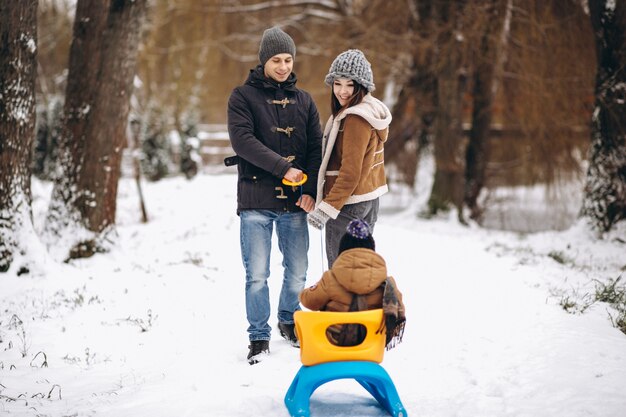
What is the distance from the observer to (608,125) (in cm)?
900

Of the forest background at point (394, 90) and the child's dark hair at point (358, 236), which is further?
the forest background at point (394, 90)

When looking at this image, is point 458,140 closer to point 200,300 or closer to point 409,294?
point 409,294

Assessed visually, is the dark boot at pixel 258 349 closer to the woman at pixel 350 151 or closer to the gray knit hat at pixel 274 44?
the woman at pixel 350 151

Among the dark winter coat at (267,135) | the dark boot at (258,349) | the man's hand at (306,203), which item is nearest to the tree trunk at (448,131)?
the dark winter coat at (267,135)

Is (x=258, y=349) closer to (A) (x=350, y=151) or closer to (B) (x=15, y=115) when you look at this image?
(A) (x=350, y=151)

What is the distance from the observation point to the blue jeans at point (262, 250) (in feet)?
13.4

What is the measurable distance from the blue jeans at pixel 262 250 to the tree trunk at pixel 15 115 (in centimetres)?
337

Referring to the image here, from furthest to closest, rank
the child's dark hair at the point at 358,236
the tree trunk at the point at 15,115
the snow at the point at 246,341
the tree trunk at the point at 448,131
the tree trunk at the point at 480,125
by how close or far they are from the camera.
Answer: the tree trunk at the point at 448,131, the tree trunk at the point at 480,125, the tree trunk at the point at 15,115, the snow at the point at 246,341, the child's dark hair at the point at 358,236

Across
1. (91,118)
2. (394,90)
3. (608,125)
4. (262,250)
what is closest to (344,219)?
(262,250)

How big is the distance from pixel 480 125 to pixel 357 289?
11.4 meters

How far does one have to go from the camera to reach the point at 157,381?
12.6ft

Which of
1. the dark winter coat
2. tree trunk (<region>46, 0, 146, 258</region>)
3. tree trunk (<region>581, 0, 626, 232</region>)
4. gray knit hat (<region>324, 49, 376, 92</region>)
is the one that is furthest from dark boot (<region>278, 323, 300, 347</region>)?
tree trunk (<region>581, 0, 626, 232</region>)

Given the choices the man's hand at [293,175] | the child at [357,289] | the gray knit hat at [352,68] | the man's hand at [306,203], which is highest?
the gray knit hat at [352,68]

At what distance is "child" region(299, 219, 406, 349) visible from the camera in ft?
10.2
